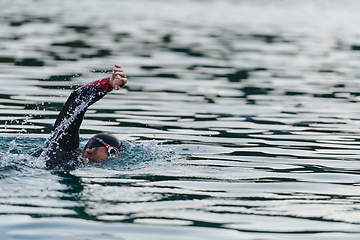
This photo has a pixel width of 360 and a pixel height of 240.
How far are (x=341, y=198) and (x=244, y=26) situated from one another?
27277 millimetres

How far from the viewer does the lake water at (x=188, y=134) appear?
6391mm

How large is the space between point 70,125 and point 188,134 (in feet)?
11.6

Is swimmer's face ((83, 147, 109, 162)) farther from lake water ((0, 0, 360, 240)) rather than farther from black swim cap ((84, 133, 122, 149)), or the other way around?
lake water ((0, 0, 360, 240))

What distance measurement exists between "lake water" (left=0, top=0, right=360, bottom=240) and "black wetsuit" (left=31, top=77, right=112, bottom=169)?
25 cm

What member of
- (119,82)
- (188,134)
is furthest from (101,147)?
(188,134)

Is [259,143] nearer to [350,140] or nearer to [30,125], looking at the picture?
[350,140]

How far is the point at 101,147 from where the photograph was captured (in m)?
8.71

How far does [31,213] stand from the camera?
6.37 metres

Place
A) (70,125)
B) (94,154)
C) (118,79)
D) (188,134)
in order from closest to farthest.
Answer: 1. (118,79)
2. (70,125)
3. (94,154)
4. (188,134)

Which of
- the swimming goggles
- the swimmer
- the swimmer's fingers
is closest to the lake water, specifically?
the swimming goggles

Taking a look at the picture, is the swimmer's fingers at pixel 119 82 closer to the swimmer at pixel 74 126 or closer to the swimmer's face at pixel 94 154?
the swimmer at pixel 74 126

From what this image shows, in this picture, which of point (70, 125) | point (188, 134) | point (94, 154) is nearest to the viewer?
point (70, 125)

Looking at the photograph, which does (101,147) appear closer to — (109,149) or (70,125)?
(109,149)

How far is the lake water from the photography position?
21.0 feet
